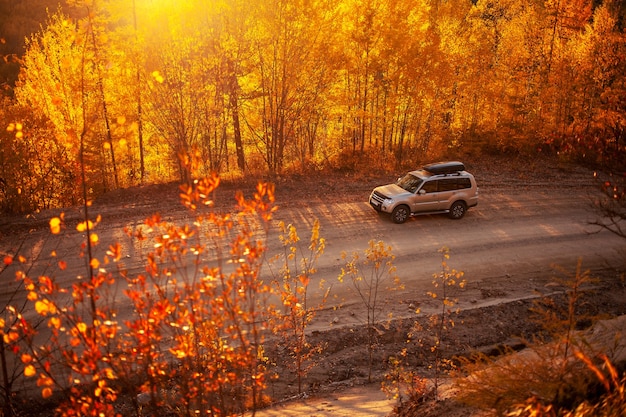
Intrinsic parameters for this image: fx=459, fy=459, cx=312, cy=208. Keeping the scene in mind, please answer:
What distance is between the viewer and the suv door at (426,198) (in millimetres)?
18312

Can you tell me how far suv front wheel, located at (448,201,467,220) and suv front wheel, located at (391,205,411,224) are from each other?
202 centimetres

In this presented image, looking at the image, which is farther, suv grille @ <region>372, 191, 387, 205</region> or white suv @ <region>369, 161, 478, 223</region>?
suv grille @ <region>372, 191, 387, 205</region>

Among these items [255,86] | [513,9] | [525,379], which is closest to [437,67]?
[255,86]

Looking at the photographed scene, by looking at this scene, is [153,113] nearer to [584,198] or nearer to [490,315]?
[490,315]

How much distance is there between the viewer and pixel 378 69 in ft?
82.0

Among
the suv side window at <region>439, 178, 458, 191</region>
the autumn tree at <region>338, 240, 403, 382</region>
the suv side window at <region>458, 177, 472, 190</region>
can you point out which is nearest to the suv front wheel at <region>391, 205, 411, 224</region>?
the suv side window at <region>439, 178, 458, 191</region>

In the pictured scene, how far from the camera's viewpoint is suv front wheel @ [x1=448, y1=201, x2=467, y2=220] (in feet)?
62.3

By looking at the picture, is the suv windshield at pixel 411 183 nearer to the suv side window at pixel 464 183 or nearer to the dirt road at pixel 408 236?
the dirt road at pixel 408 236

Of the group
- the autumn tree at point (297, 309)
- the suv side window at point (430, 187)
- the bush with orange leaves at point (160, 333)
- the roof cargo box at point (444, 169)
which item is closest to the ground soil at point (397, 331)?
the autumn tree at point (297, 309)

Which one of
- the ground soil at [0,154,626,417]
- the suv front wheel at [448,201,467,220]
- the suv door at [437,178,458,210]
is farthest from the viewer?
the suv front wheel at [448,201,467,220]

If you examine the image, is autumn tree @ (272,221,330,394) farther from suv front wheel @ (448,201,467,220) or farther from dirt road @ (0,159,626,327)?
suv front wheel @ (448,201,467,220)

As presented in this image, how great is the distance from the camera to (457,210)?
19.1 metres

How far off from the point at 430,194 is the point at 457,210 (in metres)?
1.55

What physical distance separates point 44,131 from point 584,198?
25576mm
